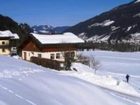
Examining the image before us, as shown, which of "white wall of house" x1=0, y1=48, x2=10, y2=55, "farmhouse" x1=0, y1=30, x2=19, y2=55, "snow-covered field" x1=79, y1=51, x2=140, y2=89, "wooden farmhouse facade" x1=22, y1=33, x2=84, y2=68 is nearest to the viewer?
"snow-covered field" x1=79, y1=51, x2=140, y2=89

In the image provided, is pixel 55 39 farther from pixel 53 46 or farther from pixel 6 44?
pixel 6 44

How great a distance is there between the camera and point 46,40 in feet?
183

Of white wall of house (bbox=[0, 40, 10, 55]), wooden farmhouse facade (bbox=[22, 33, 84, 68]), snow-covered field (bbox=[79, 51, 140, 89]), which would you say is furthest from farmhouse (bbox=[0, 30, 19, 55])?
snow-covered field (bbox=[79, 51, 140, 89])

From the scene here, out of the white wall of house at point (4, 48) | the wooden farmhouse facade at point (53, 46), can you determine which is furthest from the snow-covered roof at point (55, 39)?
the white wall of house at point (4, 48)

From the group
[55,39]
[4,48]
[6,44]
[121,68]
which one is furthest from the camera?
[121,68]

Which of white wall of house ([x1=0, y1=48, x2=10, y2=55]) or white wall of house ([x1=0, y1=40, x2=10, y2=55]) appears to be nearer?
white wall of house ([x1=0, y1=48, x2=10, y2=55])

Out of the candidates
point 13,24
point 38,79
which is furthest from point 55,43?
point 13,24

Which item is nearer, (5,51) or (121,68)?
(5,51)

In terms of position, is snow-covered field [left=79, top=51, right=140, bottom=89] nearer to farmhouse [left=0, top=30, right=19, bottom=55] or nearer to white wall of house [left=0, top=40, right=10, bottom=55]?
farmhouse [left=0, top=30, right=19, bottom=55]

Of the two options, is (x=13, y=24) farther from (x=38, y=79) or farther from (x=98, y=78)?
(x=38, y=79)

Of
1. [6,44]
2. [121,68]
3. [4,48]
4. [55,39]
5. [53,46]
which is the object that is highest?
[55,39]

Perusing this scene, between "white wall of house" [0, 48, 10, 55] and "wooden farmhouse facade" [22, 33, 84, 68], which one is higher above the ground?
"wooden farmhouse facade" [22, 33, 84, 68]

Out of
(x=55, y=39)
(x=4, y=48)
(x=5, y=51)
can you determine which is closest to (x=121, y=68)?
(x=5, y=51)

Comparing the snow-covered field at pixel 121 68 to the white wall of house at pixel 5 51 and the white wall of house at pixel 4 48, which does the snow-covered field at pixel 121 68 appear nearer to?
the white wall of house at pixel 5 51
